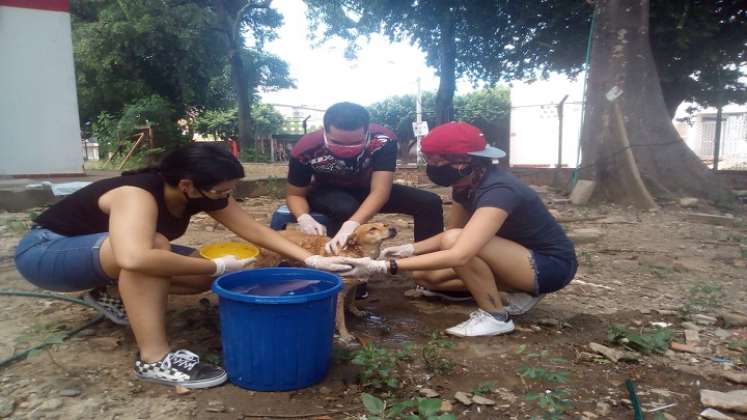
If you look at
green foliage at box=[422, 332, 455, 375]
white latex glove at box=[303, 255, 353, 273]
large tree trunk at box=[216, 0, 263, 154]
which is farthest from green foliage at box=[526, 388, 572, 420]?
large tree trunk at box=[216, 0, 263, 154]

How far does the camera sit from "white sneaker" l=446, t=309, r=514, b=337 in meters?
2.97

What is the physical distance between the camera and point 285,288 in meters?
2.45

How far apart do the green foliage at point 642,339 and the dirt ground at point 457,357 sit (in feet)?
0.14

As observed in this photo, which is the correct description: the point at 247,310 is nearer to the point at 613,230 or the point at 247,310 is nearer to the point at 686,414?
the point at 686,414

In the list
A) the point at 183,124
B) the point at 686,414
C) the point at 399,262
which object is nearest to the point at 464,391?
the point at 399,262

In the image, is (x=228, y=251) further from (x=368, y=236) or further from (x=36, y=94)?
(x=36, y=94)

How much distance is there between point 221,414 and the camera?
2.08 metres

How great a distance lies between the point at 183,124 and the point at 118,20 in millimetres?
4533

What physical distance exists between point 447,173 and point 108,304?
2.10 m

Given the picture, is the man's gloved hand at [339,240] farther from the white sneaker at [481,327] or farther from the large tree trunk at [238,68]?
the large tree trunk at [238,68]

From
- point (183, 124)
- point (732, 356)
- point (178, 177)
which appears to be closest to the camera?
point (178, 177)

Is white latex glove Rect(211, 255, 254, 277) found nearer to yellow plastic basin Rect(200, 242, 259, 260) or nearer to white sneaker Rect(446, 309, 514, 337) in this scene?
yellow plastic basin Rect(200, 242, 259, 260)

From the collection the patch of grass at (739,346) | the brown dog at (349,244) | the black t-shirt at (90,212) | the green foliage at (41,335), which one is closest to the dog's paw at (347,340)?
the brown dog at (349,244)

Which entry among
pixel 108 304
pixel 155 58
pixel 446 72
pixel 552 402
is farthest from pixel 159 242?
pixel 155 58
